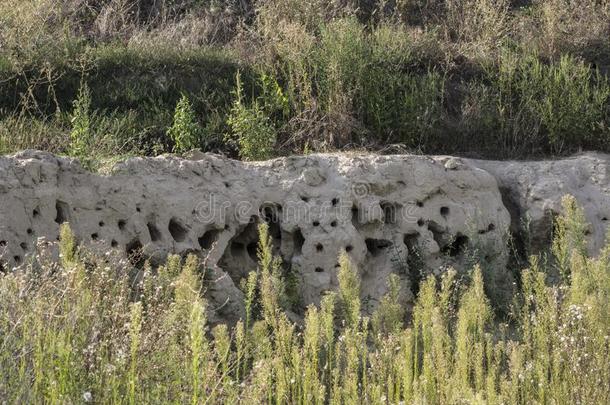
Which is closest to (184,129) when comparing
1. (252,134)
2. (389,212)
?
(252,134)

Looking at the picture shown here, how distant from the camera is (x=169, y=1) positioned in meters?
14.3

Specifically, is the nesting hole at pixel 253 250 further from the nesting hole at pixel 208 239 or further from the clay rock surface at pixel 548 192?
the clay rock surface at pixel 548 192

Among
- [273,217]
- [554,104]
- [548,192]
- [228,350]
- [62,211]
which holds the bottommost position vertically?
[548,192]

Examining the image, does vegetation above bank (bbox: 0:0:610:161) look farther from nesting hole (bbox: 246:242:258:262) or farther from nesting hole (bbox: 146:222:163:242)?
nesting hole (bbox: 146:222:163:242)

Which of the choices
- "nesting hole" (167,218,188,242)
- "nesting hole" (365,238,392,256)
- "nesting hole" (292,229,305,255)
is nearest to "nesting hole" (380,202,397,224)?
"nesting hole" (365,238,392,256)

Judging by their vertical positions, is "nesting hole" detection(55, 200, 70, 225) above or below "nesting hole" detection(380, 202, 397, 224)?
above

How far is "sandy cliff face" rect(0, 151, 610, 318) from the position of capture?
8.00m

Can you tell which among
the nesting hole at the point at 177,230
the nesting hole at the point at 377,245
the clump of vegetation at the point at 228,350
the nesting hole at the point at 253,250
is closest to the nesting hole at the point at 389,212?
the nesting hole at the point at 377,245

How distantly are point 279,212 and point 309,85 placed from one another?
2.29m

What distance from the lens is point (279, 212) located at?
29.1ft

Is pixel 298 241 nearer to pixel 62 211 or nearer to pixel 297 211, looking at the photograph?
pixel 297 211

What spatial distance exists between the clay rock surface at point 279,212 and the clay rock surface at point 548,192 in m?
0.33

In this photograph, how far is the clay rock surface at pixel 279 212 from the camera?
798cm

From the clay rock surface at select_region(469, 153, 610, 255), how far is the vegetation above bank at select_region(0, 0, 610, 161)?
87 cm
